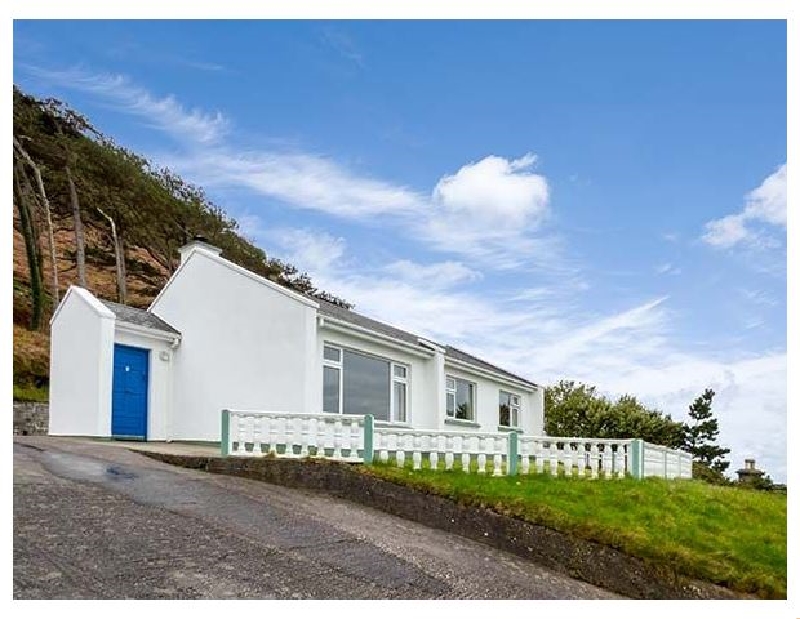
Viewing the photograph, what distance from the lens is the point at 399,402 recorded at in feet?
53.6

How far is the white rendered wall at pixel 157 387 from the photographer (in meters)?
14.6

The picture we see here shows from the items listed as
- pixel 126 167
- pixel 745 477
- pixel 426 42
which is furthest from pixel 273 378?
pixel 126 167

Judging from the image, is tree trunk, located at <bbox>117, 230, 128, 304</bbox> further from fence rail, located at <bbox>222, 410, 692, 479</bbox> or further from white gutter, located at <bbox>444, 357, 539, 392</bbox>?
fence rail, located at <bbox>222, 410, 692, 479</bbox>

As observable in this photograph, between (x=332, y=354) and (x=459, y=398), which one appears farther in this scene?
(x=459, y=398)

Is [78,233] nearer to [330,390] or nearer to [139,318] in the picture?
[139,318]

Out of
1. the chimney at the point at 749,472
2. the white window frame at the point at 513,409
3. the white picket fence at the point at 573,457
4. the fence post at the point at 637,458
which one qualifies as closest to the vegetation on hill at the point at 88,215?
the white window frame at the point at 513,409

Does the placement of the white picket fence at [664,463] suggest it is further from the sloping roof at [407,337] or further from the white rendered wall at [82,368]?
the white rendered wall at [82,368]

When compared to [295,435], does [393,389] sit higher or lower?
higher

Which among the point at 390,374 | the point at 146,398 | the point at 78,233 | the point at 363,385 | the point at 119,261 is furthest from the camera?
the point at 119,261

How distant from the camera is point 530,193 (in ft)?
Result: 48.6

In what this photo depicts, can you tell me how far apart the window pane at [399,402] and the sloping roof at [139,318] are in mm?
4087

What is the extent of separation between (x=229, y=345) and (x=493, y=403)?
322 inches

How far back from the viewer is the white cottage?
1373 centimetres

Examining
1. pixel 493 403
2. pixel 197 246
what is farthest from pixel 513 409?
pixel 197 246
